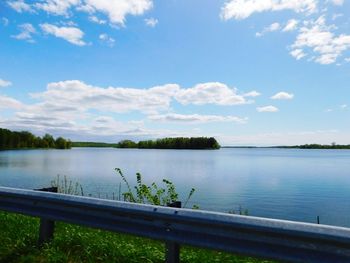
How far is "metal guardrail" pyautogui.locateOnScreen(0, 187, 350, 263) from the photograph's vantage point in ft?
12.0

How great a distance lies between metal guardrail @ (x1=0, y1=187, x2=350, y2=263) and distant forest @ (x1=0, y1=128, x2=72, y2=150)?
160207mm

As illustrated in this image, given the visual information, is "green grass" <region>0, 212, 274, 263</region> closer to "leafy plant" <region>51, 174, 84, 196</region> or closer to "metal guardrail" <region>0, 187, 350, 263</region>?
"metal guardrail" <region>0, 187, 350, 263</region>

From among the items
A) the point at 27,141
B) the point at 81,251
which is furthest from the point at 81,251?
the point at 27,141

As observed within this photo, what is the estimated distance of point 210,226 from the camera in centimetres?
432

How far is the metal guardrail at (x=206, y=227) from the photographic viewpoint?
3.65 metres

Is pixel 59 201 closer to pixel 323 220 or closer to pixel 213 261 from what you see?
pixel 213 261

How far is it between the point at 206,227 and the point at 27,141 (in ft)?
581

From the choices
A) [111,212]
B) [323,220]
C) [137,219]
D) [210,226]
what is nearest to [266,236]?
[210,226]

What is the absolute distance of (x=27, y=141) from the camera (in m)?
168

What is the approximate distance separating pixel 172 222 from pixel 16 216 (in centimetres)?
577

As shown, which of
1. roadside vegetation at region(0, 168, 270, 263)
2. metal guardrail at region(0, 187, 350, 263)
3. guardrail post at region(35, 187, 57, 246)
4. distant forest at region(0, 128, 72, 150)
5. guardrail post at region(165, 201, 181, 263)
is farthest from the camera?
distant forest at region(0, 128, 72, 150)

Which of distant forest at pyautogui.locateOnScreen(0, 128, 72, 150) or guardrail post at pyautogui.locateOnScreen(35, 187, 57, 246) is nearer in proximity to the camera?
guardrail post at pyautogui.locateOnScreen(35, 187, 57, 246)

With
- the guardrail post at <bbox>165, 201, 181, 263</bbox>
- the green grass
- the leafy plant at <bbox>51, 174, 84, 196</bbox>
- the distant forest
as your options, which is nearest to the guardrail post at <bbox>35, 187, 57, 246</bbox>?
the green grass

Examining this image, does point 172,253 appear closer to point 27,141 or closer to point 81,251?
point 81,251
